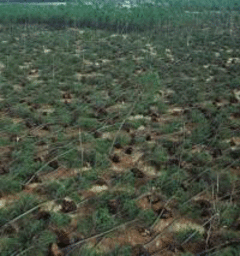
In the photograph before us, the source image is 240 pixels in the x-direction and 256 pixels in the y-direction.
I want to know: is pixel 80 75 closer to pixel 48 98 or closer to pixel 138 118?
pixel 48 98

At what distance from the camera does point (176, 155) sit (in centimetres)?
489

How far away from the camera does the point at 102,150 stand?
488 cm

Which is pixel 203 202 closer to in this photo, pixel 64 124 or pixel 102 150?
pixel 102 150

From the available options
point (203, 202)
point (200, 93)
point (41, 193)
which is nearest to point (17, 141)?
point (41, 193)

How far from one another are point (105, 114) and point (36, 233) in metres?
3.41

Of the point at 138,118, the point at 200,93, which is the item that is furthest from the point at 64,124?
the point at 200,93

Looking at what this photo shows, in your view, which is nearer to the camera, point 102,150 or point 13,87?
point 102,150

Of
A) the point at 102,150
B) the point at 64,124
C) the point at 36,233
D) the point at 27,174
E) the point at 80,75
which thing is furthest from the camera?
the point at 80,75

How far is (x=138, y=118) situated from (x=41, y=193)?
2725 millimetres

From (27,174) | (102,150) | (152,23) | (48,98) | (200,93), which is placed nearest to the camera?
(27,174)

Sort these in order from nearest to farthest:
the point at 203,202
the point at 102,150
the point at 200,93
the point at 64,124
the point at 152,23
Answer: the point at 203,202 < the point at 102,150 < the point at 64,124 < the point at 200,93 < the point at 152,23

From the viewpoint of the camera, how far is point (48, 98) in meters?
7.03

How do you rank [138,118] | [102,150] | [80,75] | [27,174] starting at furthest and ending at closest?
[80,75]
[138,118]
[102,150]
[27,174]

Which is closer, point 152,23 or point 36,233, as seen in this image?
point 36,233
